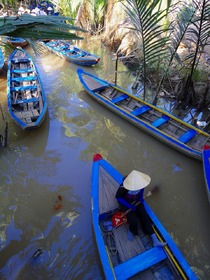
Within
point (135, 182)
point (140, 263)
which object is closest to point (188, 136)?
point (135, 182)

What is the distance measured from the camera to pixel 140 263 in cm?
334

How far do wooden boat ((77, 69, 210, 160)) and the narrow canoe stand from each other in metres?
2.22

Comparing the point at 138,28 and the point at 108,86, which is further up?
the point at 138,28

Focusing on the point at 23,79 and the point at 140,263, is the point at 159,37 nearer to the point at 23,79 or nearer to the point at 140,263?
the point at 23,79

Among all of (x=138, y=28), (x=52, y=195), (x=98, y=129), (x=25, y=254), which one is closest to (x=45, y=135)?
(x=98, y=129)

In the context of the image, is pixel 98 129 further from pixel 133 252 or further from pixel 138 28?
pixel 133 252

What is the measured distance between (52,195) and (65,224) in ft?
2.51

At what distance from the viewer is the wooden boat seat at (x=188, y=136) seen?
18.8 feet

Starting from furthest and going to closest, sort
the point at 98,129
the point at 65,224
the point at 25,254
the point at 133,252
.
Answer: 1. the point at 98,129
2. the point at 65,224
3. the point at 25,254
4. the point at 133,252

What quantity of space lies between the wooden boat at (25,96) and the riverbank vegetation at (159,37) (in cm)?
270

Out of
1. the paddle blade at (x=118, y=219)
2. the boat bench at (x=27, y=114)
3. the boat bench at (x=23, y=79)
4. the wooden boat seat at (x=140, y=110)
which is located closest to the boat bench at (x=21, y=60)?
the boat bench at (x=23, y=79)

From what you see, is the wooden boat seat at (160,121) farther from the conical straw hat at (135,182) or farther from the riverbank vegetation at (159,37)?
the conical straw hat at (135,182)

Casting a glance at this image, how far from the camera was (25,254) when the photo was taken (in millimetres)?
3879

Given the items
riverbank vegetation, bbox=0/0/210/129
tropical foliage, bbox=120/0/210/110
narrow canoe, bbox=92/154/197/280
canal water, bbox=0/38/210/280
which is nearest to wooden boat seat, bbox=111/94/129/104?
canal water, bbox=0/38/210/280
